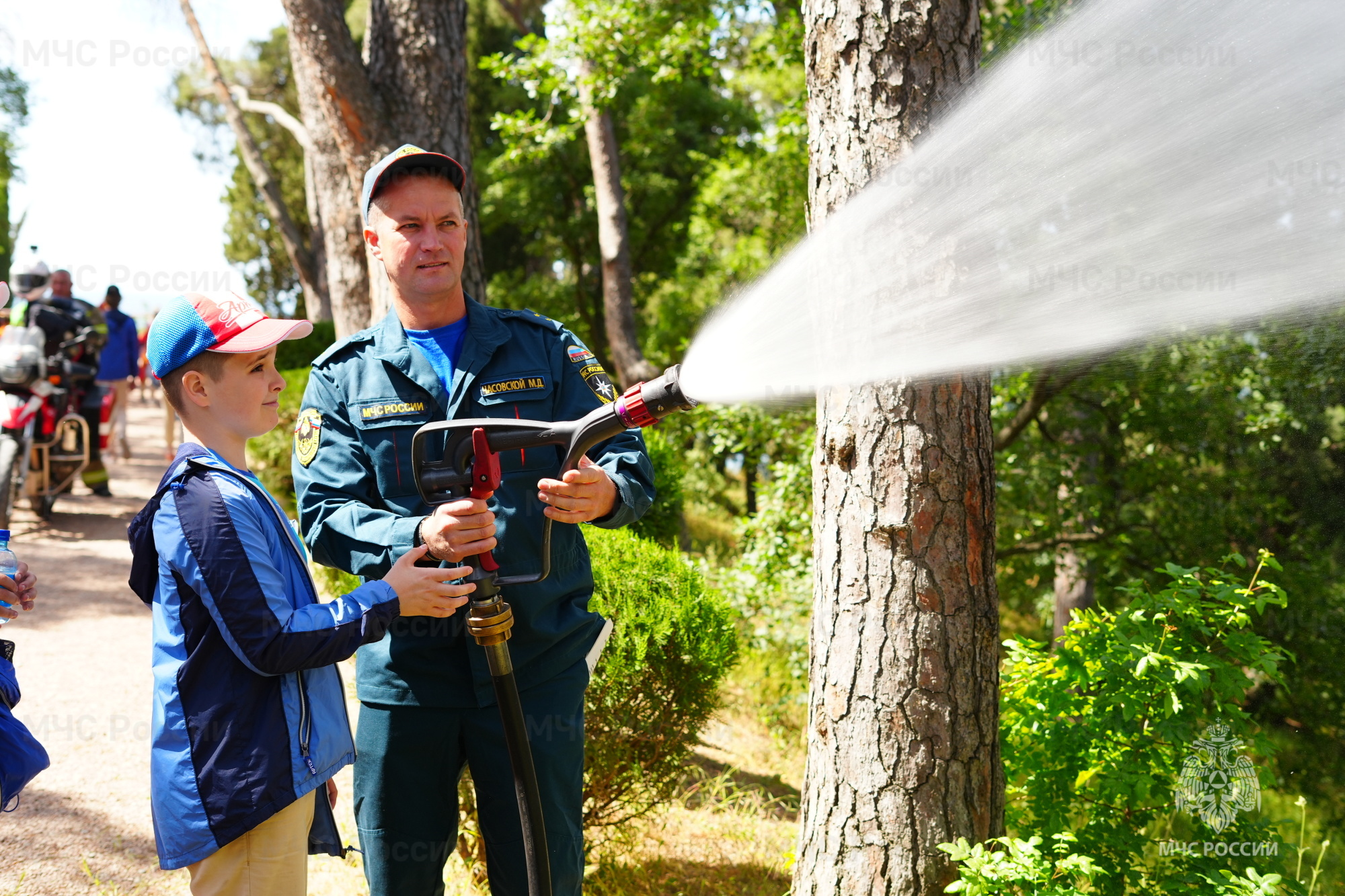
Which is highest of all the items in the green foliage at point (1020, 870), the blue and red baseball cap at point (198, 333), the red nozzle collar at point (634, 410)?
the blue and red baseball cap at point (198, 333)

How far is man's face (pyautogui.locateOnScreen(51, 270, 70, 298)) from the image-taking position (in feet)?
30.2

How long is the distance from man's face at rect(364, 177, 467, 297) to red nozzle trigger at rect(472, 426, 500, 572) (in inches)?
22.6

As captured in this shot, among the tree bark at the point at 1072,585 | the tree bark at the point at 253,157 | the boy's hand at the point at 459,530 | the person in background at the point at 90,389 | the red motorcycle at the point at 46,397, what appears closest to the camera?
the boy's hand at the point at 459,530

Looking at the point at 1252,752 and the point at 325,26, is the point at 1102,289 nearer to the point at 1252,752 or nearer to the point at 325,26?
the point at 1252,752

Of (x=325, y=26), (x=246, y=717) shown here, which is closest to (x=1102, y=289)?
(x=246, y=717)

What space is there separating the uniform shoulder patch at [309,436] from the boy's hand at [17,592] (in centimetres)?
64

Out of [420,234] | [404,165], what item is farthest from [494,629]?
[404,165]

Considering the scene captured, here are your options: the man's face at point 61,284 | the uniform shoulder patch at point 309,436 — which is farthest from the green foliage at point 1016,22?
the man's face at point 61,284

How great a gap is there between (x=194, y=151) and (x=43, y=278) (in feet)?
56.7

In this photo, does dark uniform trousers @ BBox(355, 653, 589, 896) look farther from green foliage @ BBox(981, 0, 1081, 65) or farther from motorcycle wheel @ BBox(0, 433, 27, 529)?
motorcycle wheel @ BBox(0, 433, 27, 529)

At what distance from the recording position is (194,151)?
2327 cm

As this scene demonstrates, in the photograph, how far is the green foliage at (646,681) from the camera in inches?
139

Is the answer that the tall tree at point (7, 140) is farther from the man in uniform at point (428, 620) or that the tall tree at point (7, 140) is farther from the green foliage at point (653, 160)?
the man in uniform at point (428, 620)

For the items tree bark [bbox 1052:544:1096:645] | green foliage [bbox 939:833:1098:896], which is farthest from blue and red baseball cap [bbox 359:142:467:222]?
tree bark [bbox 1052:544:1096:645]
